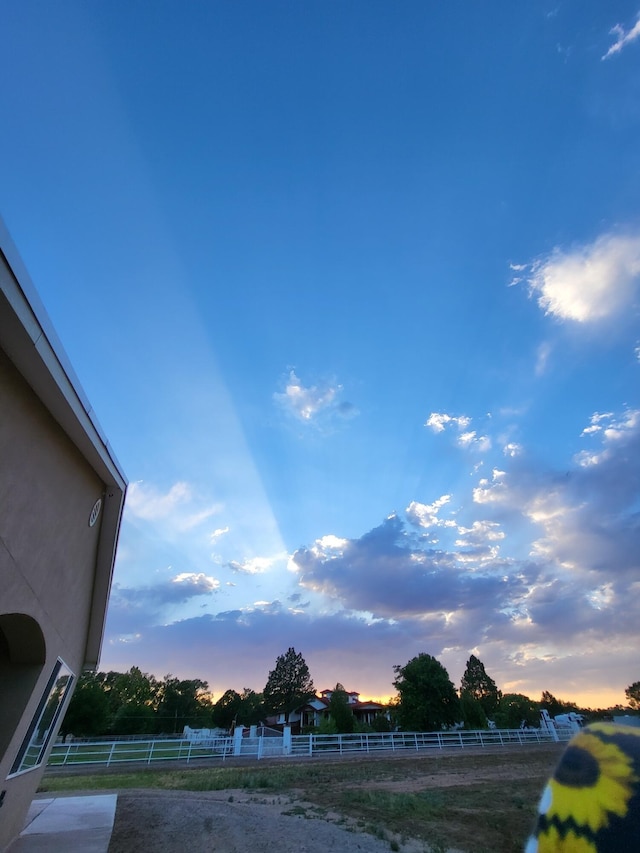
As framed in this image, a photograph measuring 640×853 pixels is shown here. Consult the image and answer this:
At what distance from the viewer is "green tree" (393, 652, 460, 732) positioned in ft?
110

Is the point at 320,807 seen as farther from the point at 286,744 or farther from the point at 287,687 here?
the point at 287,687

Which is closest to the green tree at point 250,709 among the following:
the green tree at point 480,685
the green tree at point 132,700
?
the green tree at point 132,700

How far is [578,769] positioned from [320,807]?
12.0 meters

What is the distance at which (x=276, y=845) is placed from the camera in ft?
23.6

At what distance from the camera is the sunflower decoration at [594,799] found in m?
0.88

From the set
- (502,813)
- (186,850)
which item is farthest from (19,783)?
(502,813)

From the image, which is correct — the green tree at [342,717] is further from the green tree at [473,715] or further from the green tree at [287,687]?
the green tree at [287,687]

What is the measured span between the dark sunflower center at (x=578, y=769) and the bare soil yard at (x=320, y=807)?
4.37 meters

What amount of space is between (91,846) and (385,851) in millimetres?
4360

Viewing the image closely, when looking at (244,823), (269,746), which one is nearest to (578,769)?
(244,823)

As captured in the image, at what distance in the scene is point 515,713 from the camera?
167ft

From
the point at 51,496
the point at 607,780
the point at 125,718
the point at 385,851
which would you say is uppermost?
the point at 125,718

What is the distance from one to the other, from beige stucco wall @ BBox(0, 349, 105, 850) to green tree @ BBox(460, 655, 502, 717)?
61184mm

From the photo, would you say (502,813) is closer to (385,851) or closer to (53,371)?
(385,851)
